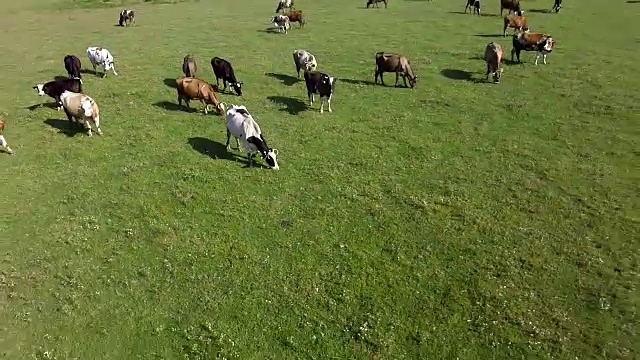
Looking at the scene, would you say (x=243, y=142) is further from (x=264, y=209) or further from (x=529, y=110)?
(x=529, y=110)

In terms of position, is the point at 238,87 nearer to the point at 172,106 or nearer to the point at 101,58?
the point at 172,106

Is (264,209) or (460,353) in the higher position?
(264,209)

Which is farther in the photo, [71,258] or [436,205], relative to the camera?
[436,205]

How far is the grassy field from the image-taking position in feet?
40.5

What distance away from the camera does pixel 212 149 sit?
20797mm

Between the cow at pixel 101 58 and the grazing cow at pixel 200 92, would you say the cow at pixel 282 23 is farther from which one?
the grazing cow at pixel 200 92

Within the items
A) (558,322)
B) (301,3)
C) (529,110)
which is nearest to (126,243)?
(558,322)

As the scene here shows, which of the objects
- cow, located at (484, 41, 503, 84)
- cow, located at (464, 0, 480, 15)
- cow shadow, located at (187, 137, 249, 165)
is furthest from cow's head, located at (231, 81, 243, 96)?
cow, located at (464, 0, 480, 15)

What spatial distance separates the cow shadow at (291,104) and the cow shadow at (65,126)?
963cm

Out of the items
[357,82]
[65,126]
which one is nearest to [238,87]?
[357,82]

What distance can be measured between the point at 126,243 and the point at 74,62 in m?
17.4

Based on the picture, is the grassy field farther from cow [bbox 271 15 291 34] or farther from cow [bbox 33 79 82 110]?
cow [bbox 271 15 291 34]

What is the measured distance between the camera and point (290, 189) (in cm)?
1812

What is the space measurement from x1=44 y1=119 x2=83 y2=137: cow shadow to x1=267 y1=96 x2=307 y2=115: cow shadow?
9631mm
